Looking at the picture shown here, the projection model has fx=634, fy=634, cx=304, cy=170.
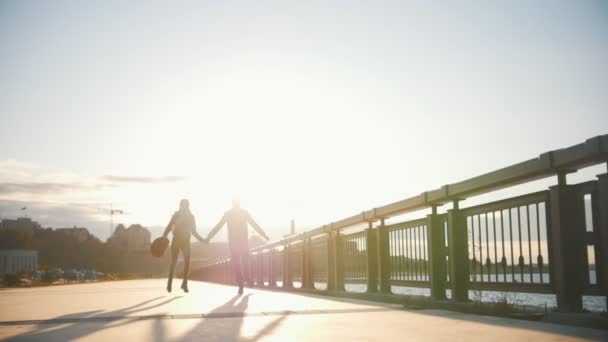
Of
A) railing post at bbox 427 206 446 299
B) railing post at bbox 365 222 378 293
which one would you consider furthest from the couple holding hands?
railing post at bbox 427 206 446 299

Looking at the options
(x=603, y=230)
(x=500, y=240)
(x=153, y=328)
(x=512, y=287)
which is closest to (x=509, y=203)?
(x=500, y=240)

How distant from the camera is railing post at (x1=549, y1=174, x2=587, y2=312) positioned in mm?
4652

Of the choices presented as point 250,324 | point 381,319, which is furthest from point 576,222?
point 250,324

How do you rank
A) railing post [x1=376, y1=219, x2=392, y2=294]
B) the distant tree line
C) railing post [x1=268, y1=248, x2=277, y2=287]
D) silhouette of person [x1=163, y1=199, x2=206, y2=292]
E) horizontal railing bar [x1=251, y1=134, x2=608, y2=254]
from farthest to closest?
1. the distant tree line
2. railing post [x1=268, y1=248, x2=277, y2=287]
3. silhouette of person [x1=163, y1=199, x2=206, y2=292]
4. railing post [x1=376, y1=219, x2=392, y2=294]
5. horizontal railing bar [x1=251, y1=134, x2=608, y2=254]

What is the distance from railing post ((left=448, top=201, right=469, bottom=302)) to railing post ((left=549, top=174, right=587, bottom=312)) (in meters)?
1.68

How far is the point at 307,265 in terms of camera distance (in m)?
13.6

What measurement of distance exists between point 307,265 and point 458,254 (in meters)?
7.22

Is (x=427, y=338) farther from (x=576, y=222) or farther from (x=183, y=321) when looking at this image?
(x=183, y=321)

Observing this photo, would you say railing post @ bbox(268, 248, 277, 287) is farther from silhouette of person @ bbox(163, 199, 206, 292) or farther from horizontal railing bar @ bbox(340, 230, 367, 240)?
horizontal railing bar @ bbox(340, 230, 367, 240)

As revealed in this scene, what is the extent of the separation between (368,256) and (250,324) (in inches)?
188

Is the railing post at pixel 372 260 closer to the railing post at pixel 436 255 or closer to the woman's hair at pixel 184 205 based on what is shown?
the railing post at pixel 436 255

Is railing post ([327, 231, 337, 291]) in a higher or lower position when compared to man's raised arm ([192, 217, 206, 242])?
lower

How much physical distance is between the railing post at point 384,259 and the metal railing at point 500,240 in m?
0.01

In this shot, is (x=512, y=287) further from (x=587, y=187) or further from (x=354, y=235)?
(x=354, y=235)
